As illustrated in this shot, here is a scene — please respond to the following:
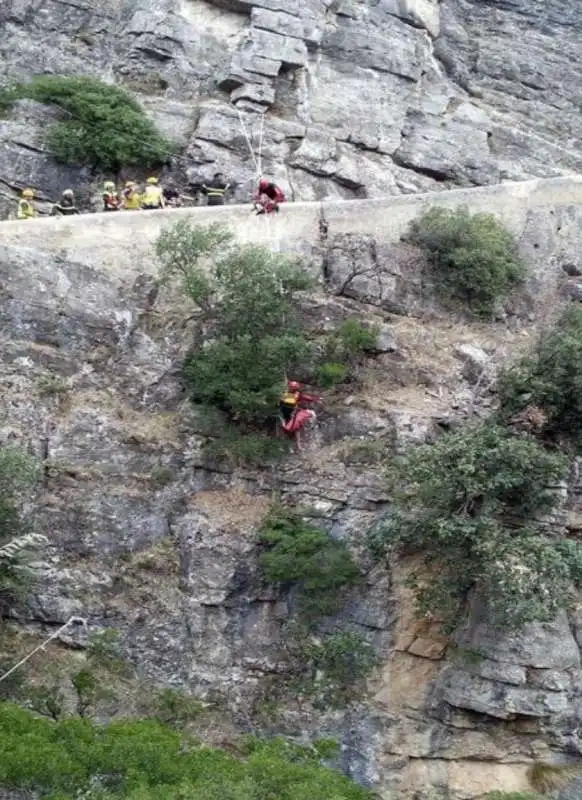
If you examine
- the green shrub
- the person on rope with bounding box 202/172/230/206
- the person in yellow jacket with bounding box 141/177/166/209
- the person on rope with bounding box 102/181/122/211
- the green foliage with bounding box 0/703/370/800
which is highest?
the green foliage with bounding box 0/703/370/800

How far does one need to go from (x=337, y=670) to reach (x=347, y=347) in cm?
520

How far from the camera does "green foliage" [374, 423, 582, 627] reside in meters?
15.0

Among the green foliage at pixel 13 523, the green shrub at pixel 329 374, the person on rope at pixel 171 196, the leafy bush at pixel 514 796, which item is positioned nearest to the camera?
the leafy bush at pixel 514 796

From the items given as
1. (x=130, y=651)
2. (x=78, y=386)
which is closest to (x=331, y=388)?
(x=78, y=386)

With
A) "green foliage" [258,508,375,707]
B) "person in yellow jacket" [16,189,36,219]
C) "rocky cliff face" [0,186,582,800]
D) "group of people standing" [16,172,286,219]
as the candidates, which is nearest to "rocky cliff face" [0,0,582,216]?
"group of people standing" [16,172,286,219]

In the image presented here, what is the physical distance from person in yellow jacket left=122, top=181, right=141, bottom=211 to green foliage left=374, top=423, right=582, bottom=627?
8.12m

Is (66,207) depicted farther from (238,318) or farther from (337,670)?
(337,670)

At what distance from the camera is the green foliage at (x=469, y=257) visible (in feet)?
66.7

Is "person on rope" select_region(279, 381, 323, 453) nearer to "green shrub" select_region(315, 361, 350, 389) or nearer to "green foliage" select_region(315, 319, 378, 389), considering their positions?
"green shrub" select_region(315, 361, 350, 389)

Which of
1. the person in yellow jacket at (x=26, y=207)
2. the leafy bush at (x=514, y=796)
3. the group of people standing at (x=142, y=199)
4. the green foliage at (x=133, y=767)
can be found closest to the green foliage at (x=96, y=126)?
the group of people standing at (x=142, y=199)

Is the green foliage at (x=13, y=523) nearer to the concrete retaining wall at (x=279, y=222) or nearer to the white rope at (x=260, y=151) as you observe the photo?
the concrete retaining wall at (x=279, y=222)

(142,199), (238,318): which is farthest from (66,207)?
(238,318)

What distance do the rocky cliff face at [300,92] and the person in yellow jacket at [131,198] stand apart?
1844 mm

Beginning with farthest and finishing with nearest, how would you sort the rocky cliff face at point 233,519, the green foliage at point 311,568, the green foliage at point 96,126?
the green foliage at point 96,126 < the green foliage at point 311,568 < the rocky cliff face at point 233,519
